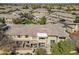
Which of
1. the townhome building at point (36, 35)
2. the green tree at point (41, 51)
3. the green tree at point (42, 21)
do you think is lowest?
the green tree at point (41, 51)

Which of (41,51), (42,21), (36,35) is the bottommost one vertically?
(41,51)

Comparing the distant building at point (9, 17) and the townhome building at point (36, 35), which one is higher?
the distant building at point (9, 17)

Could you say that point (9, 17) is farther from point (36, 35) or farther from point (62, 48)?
point (62, 48)

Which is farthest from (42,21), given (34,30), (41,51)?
(41,51)

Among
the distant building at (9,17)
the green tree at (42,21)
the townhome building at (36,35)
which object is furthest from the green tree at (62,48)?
the distant building at (9,17)

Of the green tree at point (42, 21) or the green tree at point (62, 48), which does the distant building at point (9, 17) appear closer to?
the green tree at point (42, 21)

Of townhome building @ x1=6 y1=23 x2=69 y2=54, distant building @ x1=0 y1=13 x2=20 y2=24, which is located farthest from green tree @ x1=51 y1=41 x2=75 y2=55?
distant building @ x1=0 y1=13 x2=20 y2=24

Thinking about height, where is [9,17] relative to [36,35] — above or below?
above

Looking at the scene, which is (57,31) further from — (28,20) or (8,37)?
(8,37)

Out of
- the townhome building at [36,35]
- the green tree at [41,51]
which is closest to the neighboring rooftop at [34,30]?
the townhome building at [36,35]
